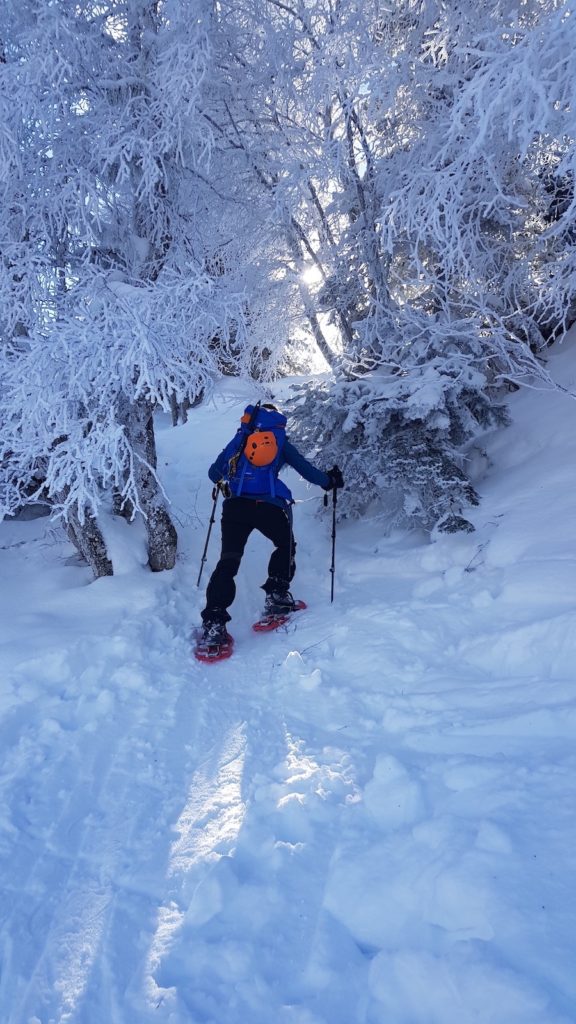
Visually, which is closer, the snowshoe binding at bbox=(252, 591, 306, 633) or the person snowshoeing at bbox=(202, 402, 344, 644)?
the snowshoe binding at bbox=(252, 591, 306, 633)

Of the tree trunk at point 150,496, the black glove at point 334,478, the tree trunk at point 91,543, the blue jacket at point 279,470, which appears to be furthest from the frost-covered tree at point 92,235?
the black glove at point 334,478

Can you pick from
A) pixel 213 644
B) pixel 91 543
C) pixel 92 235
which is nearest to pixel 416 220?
pixel 92 235

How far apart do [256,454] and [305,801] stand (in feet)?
10.9

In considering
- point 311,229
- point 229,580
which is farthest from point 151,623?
point 311,229

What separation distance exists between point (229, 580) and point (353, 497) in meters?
2.58

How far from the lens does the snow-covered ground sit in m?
1.89

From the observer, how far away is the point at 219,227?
21.5 feet

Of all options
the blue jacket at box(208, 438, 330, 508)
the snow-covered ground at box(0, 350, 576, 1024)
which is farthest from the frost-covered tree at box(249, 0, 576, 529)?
the snow-covered ground at box(0, 350, 576, 1024)

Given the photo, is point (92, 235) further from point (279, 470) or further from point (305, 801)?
point (305, 801)

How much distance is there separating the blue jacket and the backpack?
0.04 meters

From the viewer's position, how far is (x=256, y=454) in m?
5.27

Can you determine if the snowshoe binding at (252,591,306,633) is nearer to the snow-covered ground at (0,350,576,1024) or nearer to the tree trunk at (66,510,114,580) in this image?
the snow-covered ground at (0,350,576,1024)

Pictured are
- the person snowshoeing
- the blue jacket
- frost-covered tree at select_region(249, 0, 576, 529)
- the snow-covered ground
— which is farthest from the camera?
the blue jacket

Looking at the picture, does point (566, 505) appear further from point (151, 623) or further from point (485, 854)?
point (151, 623)
